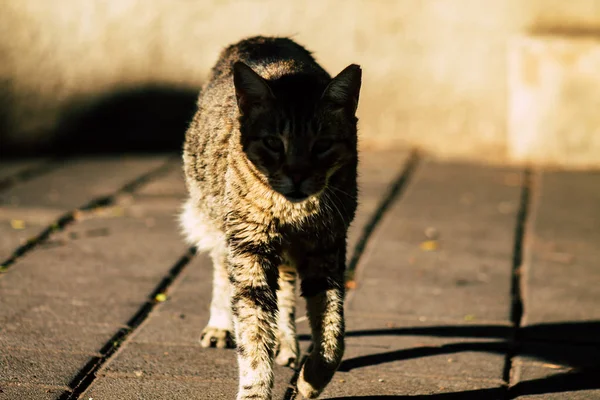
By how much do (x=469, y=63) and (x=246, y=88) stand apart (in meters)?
5.21

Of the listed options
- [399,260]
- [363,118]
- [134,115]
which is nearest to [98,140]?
[134,115]

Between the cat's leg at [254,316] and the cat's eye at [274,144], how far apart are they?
0.44m

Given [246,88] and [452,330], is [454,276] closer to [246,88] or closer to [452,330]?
[452,330]

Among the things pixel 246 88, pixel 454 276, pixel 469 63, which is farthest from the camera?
pixel 469 63

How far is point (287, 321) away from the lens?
4.57 m

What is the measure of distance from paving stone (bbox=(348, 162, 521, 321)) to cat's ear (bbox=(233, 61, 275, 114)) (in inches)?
68.2

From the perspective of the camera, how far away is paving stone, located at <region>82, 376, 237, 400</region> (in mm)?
4008

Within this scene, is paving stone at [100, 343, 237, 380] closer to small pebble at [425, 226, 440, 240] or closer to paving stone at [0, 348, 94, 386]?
paving stone at [0, 348, 94, 386]

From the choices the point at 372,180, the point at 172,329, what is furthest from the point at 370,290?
the point at 372,180

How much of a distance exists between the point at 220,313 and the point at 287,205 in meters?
1.04

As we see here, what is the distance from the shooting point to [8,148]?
29.8ft

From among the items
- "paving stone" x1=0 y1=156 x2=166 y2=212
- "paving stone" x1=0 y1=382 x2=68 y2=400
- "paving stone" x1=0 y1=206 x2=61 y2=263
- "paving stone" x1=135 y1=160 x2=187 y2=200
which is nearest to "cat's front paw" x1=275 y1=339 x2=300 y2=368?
"paving stone" x1=0 y1=382 x2=68 y2=400

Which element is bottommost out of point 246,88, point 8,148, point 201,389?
point 8,148

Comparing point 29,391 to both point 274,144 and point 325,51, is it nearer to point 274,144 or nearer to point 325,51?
point 274,144
